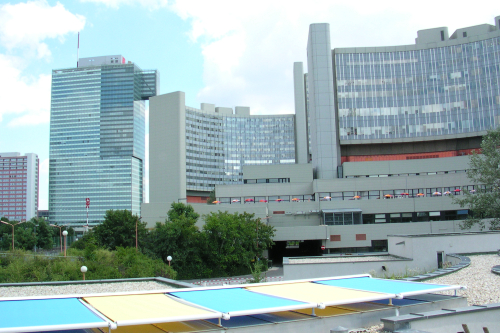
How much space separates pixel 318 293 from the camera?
1099 cm

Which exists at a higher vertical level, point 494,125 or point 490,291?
point 494,125

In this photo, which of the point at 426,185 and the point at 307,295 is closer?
the point at 307,295

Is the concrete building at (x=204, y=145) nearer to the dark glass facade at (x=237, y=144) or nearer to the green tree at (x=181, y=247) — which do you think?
the dark glass facade at (x=237, y=144)

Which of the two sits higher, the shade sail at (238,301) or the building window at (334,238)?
the shade sail at (238,301)

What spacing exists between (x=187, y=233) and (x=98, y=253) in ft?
85.6

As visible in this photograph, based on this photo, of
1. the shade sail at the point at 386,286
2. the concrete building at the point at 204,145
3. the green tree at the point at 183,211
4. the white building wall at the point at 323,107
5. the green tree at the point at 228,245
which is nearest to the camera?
the shade sail at the point at 386,286

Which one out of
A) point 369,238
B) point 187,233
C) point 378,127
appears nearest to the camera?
point 187,233

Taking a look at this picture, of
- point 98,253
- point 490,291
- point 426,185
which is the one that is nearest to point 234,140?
point 426,185

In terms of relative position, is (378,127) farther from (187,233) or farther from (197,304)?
(197,304)

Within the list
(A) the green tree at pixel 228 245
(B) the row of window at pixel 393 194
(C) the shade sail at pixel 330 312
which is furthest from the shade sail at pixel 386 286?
(B) the row of window at pixel 393 194

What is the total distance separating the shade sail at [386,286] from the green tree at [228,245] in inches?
1795

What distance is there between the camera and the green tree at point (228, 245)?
58594 mm

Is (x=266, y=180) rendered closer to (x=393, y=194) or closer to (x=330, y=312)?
(x=393, y=194)

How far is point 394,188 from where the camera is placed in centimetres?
7975
